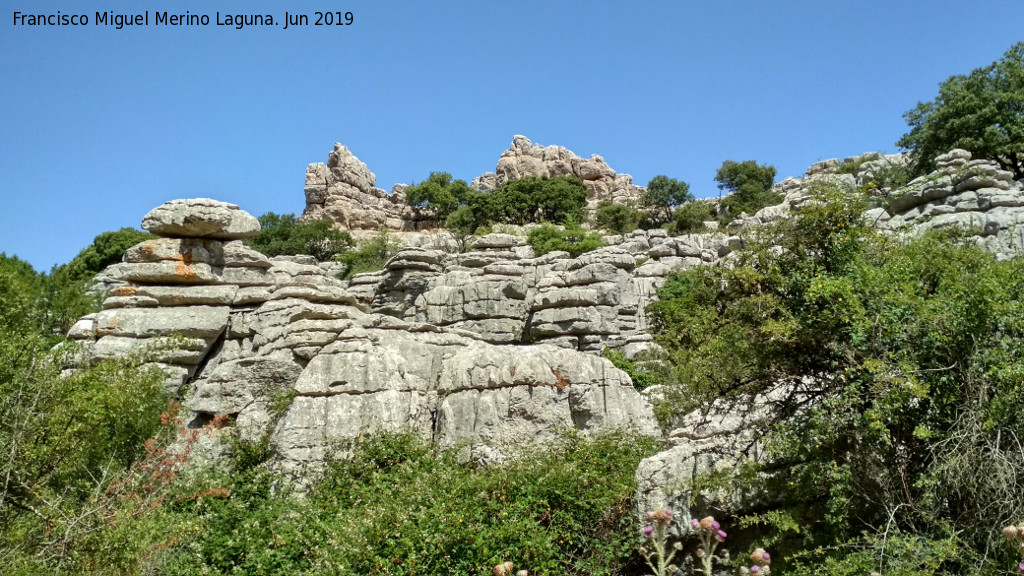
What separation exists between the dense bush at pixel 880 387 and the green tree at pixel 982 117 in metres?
29.6

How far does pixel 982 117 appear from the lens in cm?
3341

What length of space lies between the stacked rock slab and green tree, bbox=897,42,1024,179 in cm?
2865

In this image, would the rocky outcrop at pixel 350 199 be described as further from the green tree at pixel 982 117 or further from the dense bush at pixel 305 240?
the green tree at pixel 982 117

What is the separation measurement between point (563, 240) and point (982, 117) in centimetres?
2074

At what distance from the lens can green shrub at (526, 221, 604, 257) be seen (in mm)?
38688

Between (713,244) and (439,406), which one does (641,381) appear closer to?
(439,406)

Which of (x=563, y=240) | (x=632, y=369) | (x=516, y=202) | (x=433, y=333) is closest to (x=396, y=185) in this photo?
(x=516, y=202)

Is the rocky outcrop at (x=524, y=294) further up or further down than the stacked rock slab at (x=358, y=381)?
further up

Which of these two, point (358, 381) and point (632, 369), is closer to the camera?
point (358, 381)

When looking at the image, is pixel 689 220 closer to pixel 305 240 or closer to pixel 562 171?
pixel 562 171

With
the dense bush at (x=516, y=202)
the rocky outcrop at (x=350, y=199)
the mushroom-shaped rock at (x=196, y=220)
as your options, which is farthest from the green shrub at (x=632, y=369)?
the rocky outcrop at (x=350, y=199)

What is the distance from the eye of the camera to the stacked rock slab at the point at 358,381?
A: 10.9 meters

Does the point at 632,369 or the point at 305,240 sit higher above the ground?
the point at 305,240

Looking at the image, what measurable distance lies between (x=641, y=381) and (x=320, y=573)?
46.2ft
